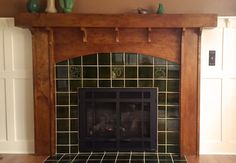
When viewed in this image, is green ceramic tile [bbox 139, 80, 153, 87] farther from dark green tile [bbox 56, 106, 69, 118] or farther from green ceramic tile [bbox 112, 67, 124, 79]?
dark green tile [bbox 56, 106, 69, 118]

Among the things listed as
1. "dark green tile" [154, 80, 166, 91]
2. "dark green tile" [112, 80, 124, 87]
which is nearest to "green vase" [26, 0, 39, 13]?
"dark green tile" [112, 80, 124, 87]

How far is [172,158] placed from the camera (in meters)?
3.38

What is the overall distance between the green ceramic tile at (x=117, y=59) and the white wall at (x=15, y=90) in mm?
951

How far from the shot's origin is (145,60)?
343cm

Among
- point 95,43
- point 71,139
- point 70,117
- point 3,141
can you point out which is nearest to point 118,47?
point 95,43

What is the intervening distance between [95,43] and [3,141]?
5.20 ft

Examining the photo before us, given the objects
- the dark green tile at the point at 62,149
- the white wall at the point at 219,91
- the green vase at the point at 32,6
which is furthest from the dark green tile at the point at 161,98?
the green vase at the point at 32,6

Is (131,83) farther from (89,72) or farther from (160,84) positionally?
(89,72)

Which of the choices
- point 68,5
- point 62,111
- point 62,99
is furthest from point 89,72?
point 68,5

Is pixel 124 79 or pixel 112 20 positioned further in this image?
pixel 124 79

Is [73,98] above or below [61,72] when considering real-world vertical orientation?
below

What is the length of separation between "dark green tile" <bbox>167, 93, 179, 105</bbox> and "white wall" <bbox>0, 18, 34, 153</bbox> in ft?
5.16

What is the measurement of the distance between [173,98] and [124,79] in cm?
59

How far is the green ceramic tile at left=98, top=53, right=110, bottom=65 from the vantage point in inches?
135
